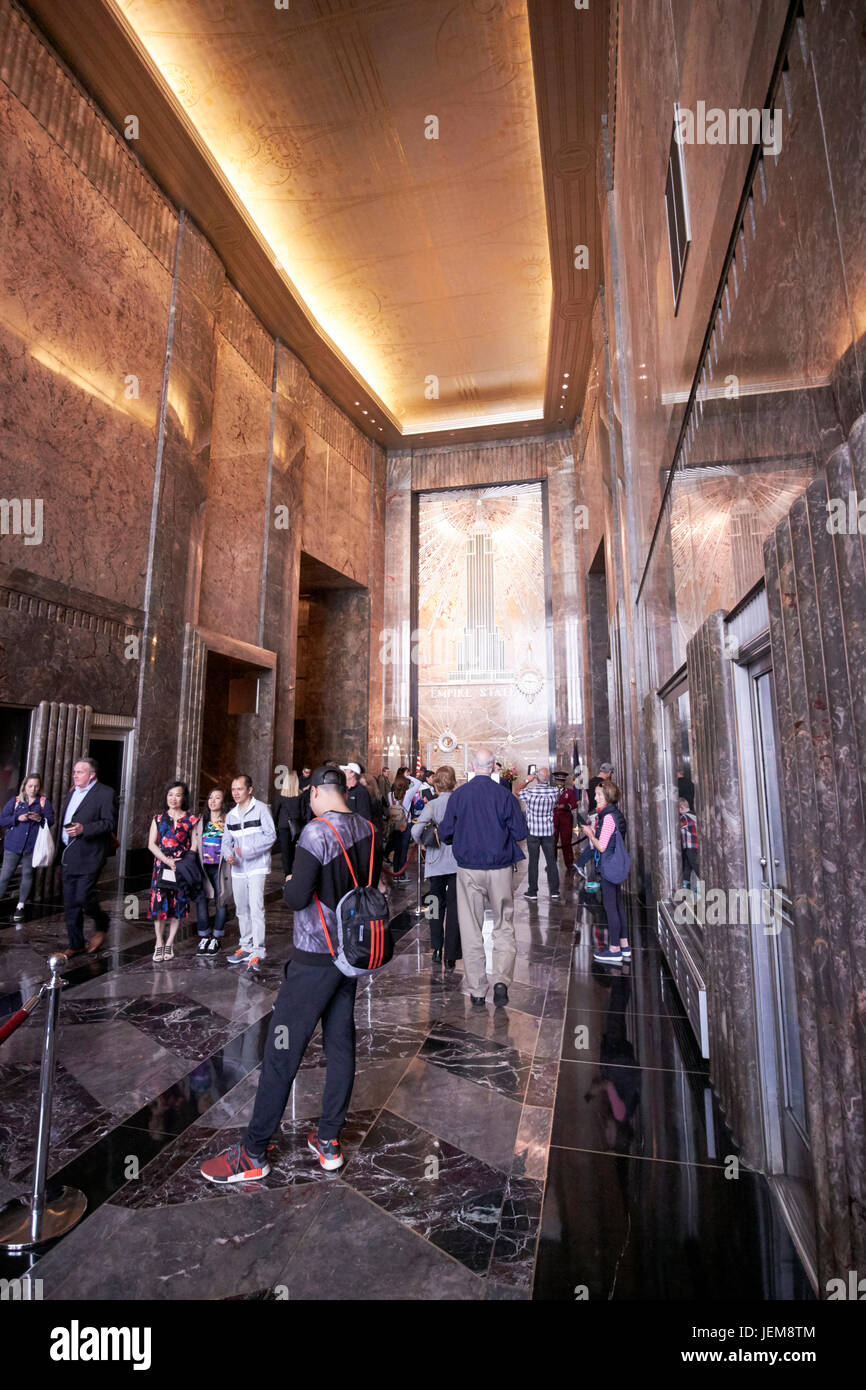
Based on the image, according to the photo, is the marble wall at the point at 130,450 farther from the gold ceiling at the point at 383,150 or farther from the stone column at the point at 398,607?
the stone column at the point at 398,607

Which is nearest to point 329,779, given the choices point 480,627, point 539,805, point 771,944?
point 771,944

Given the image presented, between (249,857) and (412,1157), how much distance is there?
2.95 metres

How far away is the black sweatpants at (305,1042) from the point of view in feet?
8.15

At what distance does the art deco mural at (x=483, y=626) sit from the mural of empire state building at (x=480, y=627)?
0.10 ft

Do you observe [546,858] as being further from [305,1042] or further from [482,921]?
[305,1042]

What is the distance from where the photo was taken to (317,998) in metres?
2.55

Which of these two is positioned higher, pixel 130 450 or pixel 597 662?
pixel 130 450

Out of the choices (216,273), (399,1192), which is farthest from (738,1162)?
(216,273)

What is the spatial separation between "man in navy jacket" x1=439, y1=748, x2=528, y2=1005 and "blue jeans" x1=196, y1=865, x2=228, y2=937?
241 cm

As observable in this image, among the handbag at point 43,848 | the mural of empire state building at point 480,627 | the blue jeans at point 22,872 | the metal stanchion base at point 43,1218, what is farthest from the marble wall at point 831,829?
the mural of empire state building at point 480,627

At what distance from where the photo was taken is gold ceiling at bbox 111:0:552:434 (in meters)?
9.54

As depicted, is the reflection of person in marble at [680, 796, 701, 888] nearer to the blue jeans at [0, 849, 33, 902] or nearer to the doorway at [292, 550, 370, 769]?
the blue jeans at [0, 849, 33, 902]

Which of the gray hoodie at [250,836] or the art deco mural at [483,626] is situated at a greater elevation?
the art deco mural at [483,626]
